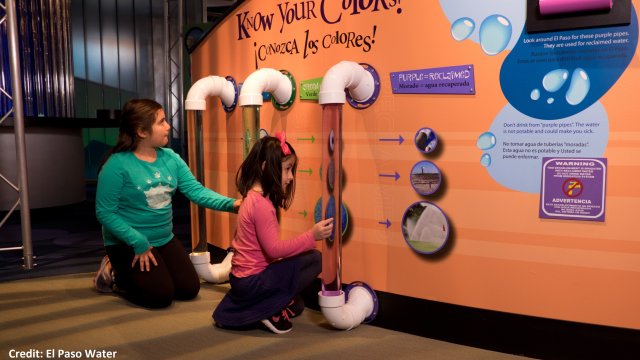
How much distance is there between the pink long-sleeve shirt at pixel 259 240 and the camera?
7.22ft

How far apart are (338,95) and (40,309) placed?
5.90ft

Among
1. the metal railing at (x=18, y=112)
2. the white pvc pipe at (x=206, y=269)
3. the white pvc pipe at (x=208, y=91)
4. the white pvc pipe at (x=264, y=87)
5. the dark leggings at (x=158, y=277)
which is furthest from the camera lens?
the metal railing at (x=18, y=112)

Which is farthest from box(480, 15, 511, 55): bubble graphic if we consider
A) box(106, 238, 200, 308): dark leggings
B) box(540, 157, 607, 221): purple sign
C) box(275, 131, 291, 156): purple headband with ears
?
box(106, 238, 200, 308): dark leggings

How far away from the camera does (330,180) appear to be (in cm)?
215

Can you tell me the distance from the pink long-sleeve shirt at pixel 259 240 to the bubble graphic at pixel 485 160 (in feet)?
2.36

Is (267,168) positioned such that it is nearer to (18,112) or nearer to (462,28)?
(462,28)

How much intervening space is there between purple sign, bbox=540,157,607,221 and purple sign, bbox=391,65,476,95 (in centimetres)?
40

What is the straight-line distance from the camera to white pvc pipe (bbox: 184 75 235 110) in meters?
2.77

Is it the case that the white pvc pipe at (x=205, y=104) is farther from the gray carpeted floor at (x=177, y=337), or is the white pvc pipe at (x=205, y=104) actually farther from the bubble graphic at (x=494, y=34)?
the bubble graphic at (x=494, y=34)

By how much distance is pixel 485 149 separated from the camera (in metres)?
1.99

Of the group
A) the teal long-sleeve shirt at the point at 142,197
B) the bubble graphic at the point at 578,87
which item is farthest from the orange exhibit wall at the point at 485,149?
the teal long-sleeve shirt at the point at 142,197

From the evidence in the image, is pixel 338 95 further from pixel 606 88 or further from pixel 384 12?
pixel 606 88

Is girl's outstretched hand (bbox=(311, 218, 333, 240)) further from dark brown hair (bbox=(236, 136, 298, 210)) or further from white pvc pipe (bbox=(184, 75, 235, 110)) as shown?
white pvc pipe (bbox=(184, 75, 235, 110))

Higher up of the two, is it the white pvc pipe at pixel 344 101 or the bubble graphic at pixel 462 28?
the bubble graphic at pixel 462 28
